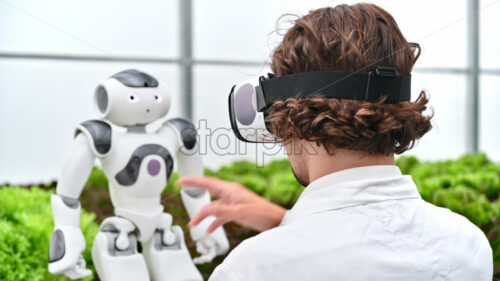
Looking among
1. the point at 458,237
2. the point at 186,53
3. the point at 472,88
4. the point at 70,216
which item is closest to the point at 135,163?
the point at 70,216

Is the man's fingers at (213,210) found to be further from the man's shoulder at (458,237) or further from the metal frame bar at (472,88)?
the metal frame bar at (472,88)

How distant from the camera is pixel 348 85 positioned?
0.57 m

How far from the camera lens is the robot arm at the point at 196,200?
1.01 m

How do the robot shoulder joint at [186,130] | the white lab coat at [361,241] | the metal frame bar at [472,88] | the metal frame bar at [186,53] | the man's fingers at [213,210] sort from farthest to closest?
the metal frame bar at [472,88] < the metal frame bar at [186,53] < the robot shoulder joint at [186,130] < the man's fingers at [213,210] < the white lab coat at [361,241]

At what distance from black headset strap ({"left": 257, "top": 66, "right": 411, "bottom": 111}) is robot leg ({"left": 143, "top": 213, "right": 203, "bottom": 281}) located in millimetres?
487

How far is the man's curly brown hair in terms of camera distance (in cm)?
57

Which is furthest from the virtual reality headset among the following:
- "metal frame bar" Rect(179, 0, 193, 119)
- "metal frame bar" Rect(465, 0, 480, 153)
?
"metal frame bar" Rect(465, 0, 480, 153)

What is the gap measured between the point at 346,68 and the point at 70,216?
57 centimetres

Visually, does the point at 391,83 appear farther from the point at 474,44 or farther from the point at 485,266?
the point at 474,44

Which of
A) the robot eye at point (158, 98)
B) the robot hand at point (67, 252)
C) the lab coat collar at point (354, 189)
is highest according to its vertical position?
the robot eye at point (158, 98)

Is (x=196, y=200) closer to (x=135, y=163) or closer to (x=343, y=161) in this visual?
(x=135, y=163)

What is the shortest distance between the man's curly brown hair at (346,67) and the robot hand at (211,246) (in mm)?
457

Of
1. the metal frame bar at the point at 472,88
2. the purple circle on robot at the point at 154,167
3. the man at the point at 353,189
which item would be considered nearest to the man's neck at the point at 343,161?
the man at the point at 353,189

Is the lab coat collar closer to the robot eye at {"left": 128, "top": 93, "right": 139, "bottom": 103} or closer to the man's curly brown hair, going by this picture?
the man's curly brown hair
